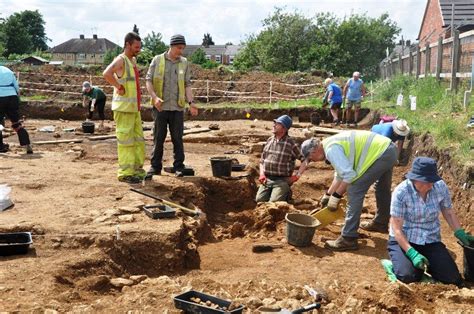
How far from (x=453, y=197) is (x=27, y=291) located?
6221 millimetres

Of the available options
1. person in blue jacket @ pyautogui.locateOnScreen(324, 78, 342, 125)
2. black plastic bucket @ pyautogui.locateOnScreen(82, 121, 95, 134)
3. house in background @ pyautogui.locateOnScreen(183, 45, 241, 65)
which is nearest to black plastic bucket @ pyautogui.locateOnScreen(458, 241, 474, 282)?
black plastic bucket @ pyautogui.locateOnScreen(82, 121, 95, 134)

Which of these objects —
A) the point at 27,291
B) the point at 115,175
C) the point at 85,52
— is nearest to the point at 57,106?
the point at 115,175

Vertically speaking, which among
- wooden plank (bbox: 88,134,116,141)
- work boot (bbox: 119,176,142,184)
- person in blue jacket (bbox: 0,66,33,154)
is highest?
Answer: person in blue jacket (bbox: 0,66,33,154)

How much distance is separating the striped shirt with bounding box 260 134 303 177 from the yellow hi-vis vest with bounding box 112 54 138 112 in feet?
6.92

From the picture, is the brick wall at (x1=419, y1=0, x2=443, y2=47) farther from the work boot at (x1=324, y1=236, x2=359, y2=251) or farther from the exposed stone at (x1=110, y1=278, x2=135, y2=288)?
the exposed stone at (x1=110, y1=278, x2=135, y2=288)

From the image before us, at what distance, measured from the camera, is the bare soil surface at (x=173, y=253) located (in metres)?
4.14

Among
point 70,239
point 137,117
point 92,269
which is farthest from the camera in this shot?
point 137,117

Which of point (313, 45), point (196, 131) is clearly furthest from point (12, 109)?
point (313, 45)

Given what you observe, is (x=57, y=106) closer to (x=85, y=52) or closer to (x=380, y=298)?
(x=380, y=298)

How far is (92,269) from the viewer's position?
4.89 metres

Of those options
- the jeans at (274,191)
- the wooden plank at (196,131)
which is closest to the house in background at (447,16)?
the wooden plank at (196,131)

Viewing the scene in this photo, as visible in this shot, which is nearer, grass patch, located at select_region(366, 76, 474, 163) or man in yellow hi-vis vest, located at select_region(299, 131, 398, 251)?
man in yellow hi-vis vest, located at select_region(299, 131, 398, 251)

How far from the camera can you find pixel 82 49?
305ft

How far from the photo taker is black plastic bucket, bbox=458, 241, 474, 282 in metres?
4.94
